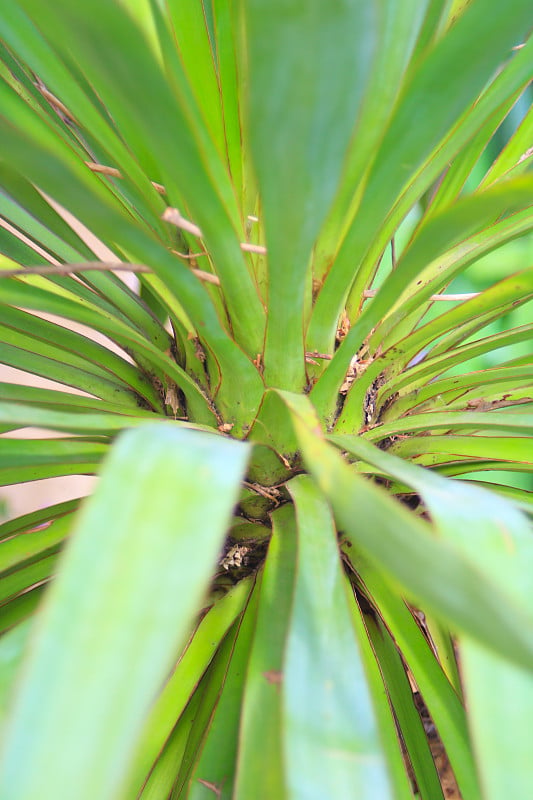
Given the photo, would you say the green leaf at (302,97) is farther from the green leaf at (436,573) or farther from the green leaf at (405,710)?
the green leaf at (405,710)

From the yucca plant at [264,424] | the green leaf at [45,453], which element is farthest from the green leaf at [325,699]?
the green leaf at [45,453]

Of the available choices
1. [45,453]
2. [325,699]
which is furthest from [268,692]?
[45,453]

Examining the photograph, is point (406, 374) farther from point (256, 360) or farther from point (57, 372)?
point (57, 372)

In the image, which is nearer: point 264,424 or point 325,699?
point 325,699

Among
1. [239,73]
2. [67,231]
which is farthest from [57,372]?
[239,73]

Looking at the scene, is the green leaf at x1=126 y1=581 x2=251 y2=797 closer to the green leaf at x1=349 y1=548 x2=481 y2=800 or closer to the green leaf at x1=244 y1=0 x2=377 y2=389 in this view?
the green leaf at x1=349 y1=548 x2=481 y2=800

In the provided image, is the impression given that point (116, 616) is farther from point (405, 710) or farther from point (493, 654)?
point (405, 710)

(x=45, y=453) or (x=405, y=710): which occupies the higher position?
(x=45, y=453)
